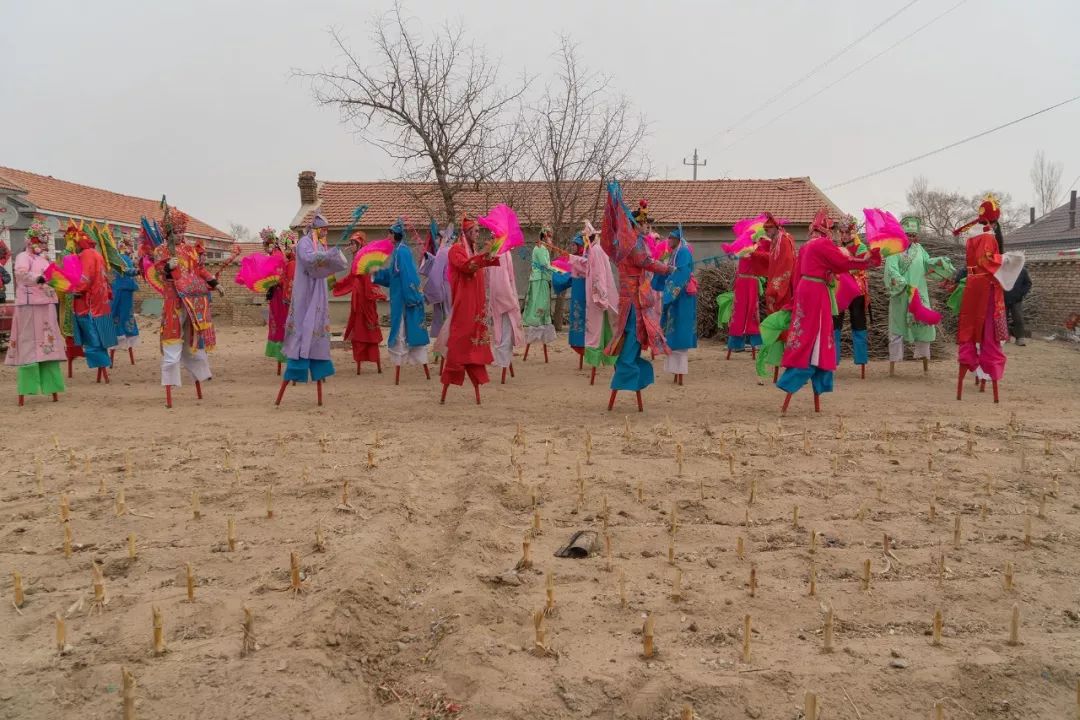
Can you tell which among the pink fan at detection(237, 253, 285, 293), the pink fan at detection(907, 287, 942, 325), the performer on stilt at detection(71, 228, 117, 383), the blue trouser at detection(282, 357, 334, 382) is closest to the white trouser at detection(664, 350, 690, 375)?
the pink fan at detection(907, 287, 942, 325)

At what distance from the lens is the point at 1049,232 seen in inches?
1318

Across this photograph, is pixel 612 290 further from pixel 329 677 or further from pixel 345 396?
pixel 329 677

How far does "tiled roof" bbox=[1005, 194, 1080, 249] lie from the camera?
104ft

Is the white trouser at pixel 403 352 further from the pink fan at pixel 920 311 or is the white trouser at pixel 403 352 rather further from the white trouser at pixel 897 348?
the pink fan at pixel 920 311

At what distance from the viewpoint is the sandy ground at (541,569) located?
8.59ft

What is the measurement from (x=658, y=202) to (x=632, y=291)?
15.9 meters

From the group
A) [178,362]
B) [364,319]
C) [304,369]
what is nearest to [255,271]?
[178,362]

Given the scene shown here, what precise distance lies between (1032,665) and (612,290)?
624 centimetres

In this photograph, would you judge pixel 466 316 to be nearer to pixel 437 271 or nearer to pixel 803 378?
pixel 437 271

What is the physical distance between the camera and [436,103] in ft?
47.4

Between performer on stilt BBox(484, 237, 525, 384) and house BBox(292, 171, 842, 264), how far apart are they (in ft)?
30.8

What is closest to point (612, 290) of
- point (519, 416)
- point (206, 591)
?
point (519, 416)

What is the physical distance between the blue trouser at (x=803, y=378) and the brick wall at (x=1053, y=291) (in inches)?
405

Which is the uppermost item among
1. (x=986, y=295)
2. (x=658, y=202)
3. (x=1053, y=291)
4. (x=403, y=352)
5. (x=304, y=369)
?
(x=658, y=202)
